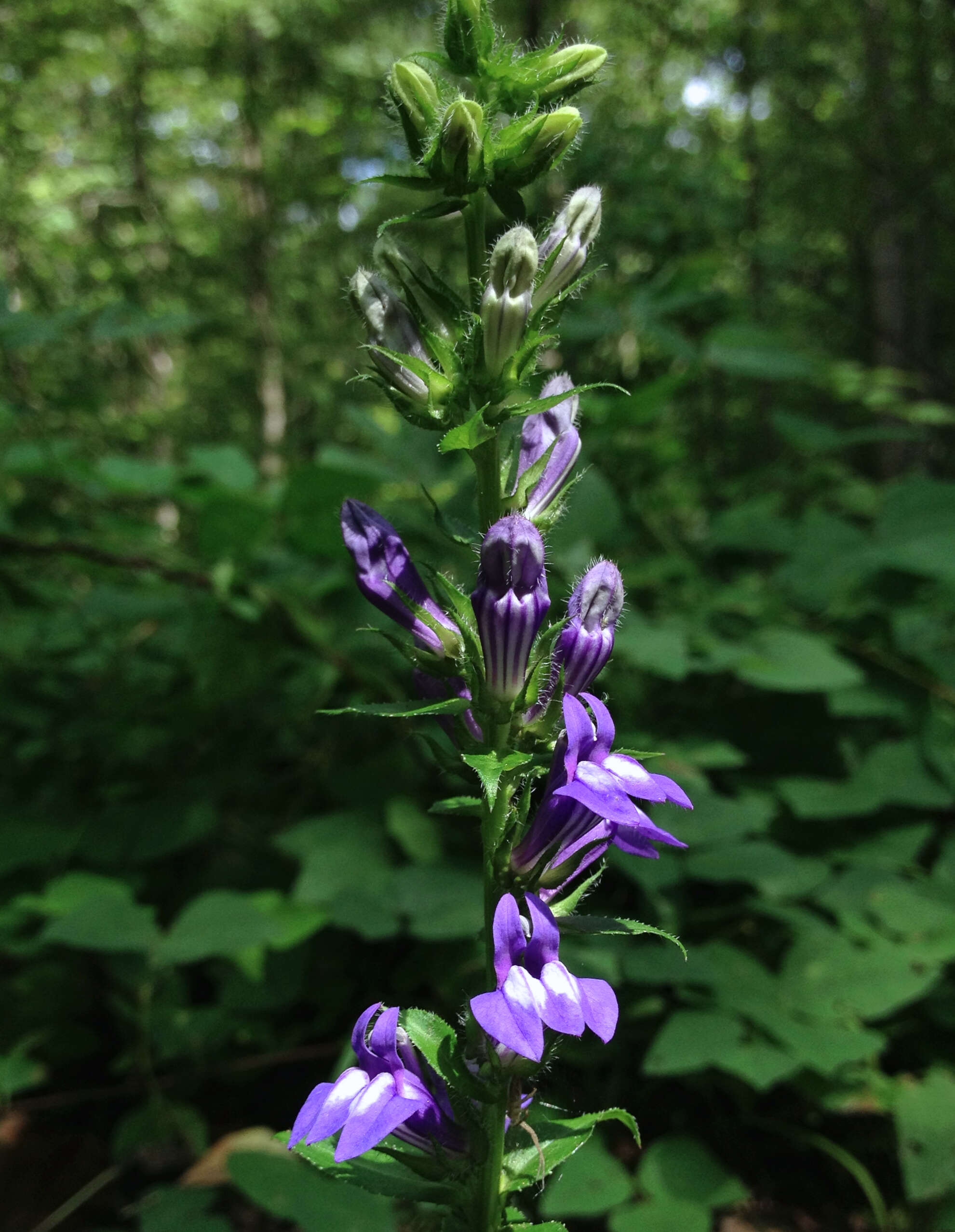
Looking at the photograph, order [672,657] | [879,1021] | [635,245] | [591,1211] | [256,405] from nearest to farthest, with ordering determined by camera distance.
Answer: [591,1211], [672,657], [879,1021], [635,245], [256,405]

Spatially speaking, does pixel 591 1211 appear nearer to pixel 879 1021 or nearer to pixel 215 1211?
pixel 215 1211

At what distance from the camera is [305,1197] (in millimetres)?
2020

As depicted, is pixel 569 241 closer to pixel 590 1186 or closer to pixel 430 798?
pixel 590 1186

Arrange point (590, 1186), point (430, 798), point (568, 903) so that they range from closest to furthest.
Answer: point (568, 903) → point (590, 1186) → point (430, 798)

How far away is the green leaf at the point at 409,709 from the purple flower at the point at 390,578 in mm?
99

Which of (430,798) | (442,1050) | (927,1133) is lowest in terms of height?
(927,1133)

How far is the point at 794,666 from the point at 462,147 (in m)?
2.46

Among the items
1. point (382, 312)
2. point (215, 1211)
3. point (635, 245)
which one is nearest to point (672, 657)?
point (382, 312)

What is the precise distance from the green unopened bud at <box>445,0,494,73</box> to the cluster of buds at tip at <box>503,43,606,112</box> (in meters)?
0.05

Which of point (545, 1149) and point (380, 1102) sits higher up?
point (380, 1102)

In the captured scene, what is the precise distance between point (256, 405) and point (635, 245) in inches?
475

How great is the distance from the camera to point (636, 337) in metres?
4.92

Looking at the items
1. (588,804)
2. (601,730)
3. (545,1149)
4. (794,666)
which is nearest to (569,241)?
(601,730)

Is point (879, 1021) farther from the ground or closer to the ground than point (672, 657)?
closer to the ground
